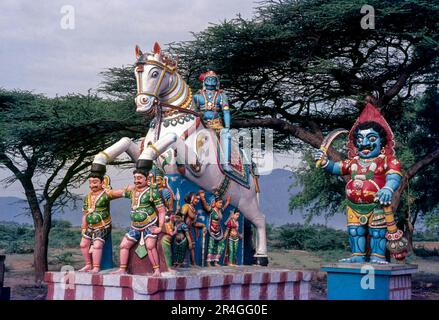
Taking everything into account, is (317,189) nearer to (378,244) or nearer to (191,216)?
(378,244)

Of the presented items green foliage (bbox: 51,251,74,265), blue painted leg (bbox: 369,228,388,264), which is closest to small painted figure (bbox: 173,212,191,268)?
blue painted leg (bbox: 369,228,388,264)

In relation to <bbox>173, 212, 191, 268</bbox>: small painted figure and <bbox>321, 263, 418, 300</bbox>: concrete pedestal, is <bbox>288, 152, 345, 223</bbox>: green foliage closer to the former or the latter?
<bbox>321, 263, 418, 300</bbox>: concrete pedestal

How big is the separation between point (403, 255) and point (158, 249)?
143 inches

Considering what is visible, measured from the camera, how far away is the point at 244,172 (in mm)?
10328

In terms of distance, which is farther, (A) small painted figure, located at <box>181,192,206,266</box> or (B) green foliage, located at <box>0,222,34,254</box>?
(B) green foliage, located at <box>0,222,34,254</box>

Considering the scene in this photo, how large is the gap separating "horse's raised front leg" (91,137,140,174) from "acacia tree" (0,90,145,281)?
6.38 m

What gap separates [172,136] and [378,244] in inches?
129

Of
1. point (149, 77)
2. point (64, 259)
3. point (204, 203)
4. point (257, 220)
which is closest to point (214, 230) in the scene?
point (204, 203)

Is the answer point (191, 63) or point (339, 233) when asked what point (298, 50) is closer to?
point (191, 63)

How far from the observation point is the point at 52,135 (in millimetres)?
15391

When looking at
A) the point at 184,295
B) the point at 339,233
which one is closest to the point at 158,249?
the point at 184,295

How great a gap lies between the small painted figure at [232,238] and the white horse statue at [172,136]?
0.83 feet

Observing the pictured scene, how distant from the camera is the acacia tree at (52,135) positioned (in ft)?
50.0

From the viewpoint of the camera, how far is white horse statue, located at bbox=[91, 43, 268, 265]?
8797mm
